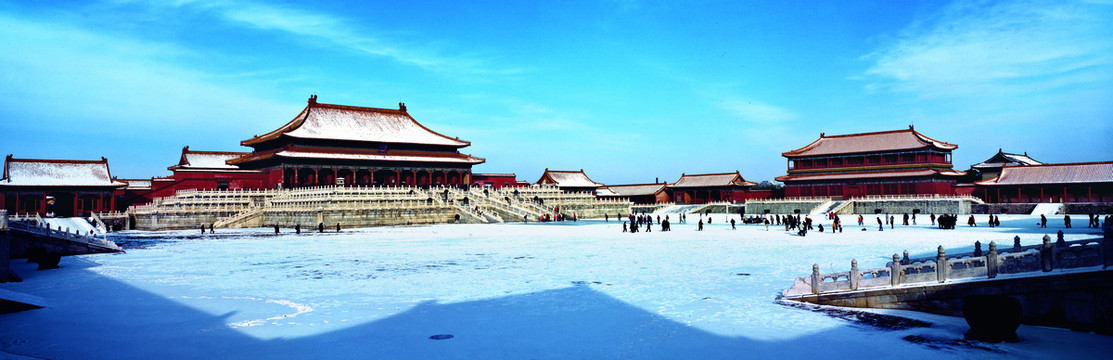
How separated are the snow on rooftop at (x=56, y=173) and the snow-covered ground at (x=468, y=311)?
3216 centimetres

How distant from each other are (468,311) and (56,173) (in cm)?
5299

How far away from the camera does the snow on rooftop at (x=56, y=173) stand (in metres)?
49.0

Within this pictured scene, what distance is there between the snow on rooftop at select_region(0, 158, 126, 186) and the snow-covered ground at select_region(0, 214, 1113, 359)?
32.2 m

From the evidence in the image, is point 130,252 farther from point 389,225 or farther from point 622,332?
point 622,332

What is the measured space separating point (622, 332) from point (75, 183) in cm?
5462

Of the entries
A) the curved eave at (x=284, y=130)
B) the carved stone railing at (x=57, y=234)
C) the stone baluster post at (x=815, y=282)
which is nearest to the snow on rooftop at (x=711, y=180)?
the curved eave at (x=284, y=130)

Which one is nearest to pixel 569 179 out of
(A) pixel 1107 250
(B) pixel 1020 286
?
(B) pixel 1020 286

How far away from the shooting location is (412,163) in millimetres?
61844

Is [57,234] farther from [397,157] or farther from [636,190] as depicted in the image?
[636,190]

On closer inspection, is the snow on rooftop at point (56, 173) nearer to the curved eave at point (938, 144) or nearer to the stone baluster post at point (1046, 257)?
the stone baluster post at point (1046, 257)

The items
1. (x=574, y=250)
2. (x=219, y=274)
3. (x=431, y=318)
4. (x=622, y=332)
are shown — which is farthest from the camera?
(x=574, y=250)

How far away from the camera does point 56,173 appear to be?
166ft

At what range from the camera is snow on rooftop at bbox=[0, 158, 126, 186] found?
4903 cm

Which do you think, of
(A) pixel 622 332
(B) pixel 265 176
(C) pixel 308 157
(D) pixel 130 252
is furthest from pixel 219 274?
(B) pixel 265 176
